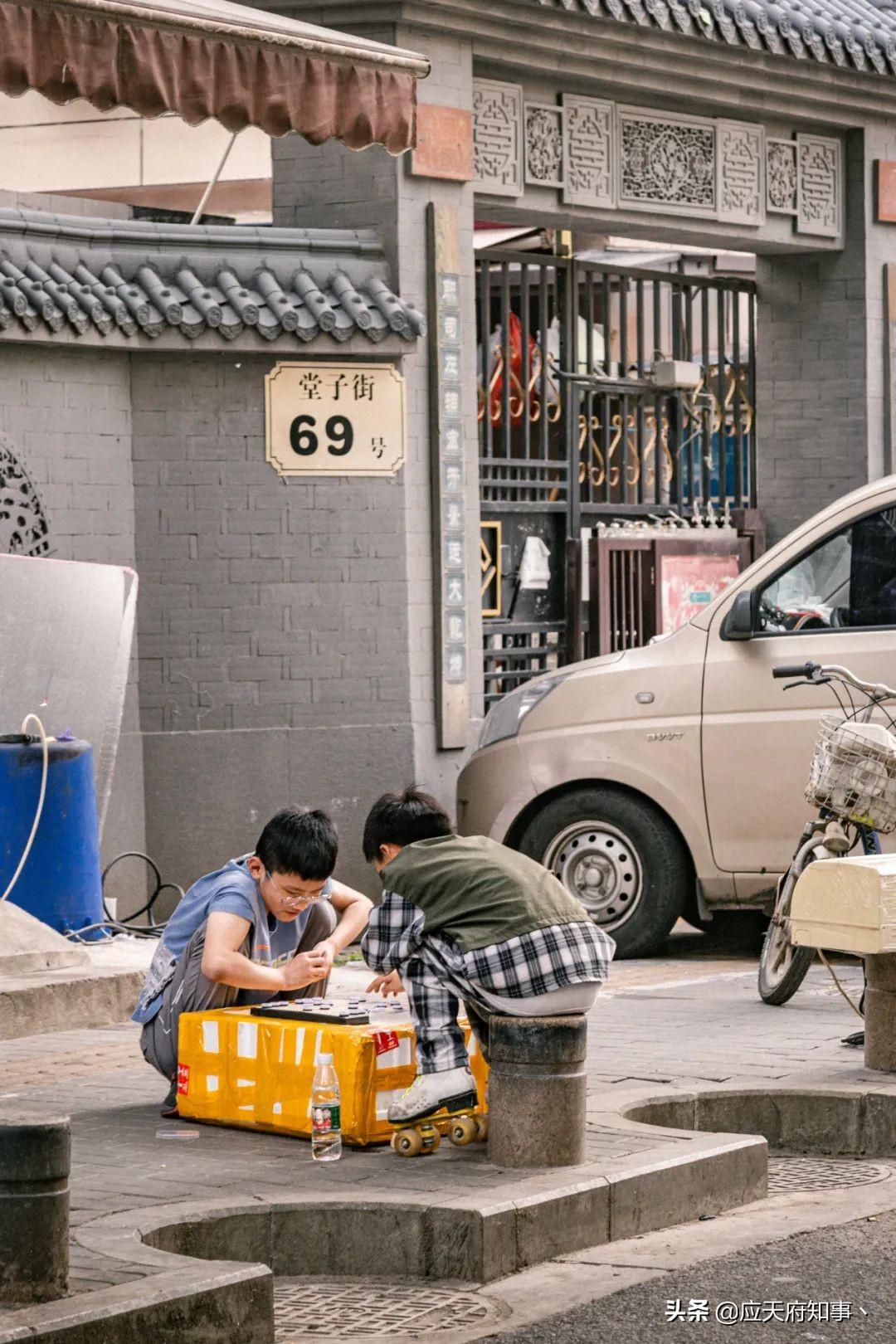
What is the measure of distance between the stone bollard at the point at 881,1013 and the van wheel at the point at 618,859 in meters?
3.37

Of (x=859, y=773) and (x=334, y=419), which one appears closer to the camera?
(x=859, y=773)

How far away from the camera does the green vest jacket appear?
6.11 meters

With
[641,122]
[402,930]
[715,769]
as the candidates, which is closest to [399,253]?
[641,122]

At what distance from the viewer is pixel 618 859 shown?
10.8 meters

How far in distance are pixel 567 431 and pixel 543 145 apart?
192 centimetres

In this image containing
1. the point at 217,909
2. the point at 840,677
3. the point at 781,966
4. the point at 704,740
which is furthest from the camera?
the point at 704,740

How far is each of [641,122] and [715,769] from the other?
208 inches

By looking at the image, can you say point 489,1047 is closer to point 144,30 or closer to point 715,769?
point 144,30

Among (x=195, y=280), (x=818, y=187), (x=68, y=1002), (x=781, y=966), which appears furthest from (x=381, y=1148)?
(x=818, y=187)

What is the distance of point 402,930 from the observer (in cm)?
620

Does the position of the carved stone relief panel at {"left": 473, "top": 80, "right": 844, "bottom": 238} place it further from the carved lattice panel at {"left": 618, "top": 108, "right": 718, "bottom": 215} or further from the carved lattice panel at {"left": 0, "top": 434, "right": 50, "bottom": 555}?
the carved lattice panel at {"left": 0, "top": 434, "right": 50, "bottom": 555}

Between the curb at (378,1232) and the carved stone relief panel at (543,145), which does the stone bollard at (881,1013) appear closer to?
the curb at (378,1232)

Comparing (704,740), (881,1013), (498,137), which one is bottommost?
(881,1013)

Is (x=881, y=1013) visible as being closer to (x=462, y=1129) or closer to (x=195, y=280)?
(x=462, y=1129)
